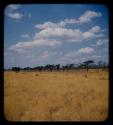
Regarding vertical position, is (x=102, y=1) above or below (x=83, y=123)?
above

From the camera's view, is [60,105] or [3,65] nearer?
[3,65]

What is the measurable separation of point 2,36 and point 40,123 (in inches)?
36.5

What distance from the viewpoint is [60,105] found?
10828mm

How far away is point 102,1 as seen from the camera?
3082 millimetres

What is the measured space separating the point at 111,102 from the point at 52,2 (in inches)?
45.2

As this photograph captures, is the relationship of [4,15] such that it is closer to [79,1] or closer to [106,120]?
[79,1]

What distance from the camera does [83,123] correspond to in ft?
9.72

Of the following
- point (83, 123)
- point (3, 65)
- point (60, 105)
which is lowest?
point (60, 105)

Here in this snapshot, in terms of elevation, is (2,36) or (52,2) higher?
(52,2)

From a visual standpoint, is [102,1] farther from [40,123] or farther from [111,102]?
[40,123]

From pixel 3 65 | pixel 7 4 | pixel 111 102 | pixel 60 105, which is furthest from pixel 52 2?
pixel 60 105

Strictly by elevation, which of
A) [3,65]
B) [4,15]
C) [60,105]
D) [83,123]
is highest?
[4,15]

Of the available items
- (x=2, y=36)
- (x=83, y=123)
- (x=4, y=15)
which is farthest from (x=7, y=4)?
(x=83, y=123)

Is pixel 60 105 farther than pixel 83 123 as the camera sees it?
Yes
